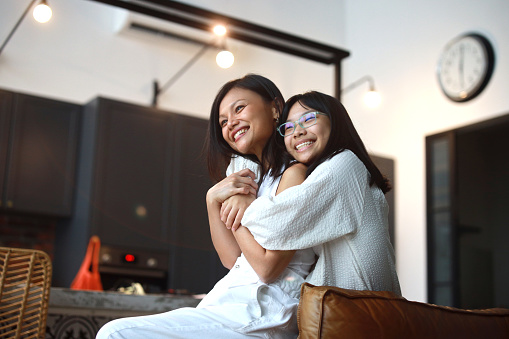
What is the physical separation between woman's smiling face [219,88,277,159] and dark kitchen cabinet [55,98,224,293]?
10.8ft

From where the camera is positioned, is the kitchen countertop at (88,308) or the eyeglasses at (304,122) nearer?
the eyeglasses at (304,122)

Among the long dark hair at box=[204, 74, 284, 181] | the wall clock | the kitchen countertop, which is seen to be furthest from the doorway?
the long dark hair at box=[204, 74, 284, 181]

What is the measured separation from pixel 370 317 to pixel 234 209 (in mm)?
444

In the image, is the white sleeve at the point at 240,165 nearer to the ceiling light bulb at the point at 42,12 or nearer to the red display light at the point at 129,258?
the ceiling light bulb at the point at 42,12

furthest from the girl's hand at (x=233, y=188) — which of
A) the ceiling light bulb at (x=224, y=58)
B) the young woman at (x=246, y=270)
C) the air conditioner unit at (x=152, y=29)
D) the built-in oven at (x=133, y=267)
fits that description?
the air conditioner unit at (x=152, y=29)

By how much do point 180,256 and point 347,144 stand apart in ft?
12.7

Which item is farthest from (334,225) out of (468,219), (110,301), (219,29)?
(468,219)

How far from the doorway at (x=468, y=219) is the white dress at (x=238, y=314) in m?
4.03

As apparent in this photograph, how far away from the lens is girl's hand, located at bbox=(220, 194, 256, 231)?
1.57m

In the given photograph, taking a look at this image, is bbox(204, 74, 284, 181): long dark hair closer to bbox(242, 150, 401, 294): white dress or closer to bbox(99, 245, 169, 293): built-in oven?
bbox(242, 150, 401, 294): white dress

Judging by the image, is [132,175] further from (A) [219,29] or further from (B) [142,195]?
(A) [219,29]

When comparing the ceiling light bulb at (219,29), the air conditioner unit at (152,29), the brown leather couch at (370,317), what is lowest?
the brown leather couch at (370,317)

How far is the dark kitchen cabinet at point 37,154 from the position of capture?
4.98 metres

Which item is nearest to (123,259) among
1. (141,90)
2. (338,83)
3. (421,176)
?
(141,90)
